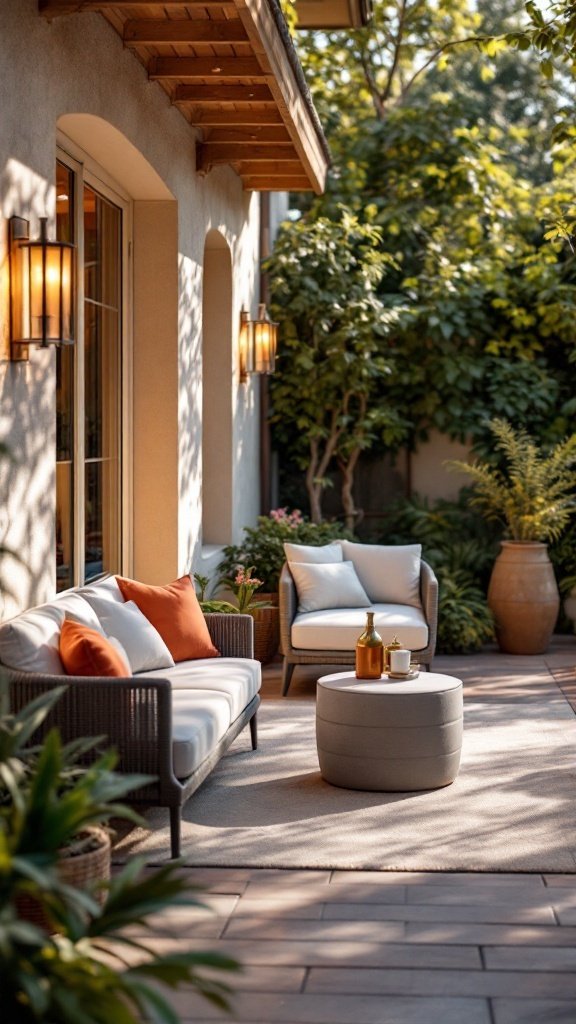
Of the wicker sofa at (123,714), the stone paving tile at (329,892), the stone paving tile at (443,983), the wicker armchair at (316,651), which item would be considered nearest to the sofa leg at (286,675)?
the wicker armchair at (316,651)

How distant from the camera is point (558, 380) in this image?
9.91 metres

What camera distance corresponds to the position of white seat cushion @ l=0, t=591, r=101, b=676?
4152mm

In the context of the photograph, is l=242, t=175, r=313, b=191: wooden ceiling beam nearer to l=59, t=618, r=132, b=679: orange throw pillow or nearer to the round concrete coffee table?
the round concrete coffee table

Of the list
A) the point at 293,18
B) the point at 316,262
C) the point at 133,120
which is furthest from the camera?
the point at 316,262

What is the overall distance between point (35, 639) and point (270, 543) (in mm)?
4337

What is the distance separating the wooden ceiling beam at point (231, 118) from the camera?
6949 mm

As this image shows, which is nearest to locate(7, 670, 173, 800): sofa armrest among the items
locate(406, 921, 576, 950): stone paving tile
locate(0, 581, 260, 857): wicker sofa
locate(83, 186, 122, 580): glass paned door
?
locate(0, 581, 260, 857): wicker sofa

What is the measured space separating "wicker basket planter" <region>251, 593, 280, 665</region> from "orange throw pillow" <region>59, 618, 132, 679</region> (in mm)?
3596

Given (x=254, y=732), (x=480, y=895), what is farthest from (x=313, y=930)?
(x=254, y=732)

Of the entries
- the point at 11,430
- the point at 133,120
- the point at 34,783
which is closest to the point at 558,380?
the point at 133,120

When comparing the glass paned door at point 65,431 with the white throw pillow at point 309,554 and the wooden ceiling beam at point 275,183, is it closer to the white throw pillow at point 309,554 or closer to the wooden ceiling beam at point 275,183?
the white throw pillow at point 309,554

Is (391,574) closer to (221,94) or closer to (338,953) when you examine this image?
(221,94)

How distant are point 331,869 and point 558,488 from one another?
533 cm

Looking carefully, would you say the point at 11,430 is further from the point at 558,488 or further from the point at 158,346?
the point at 558,488
